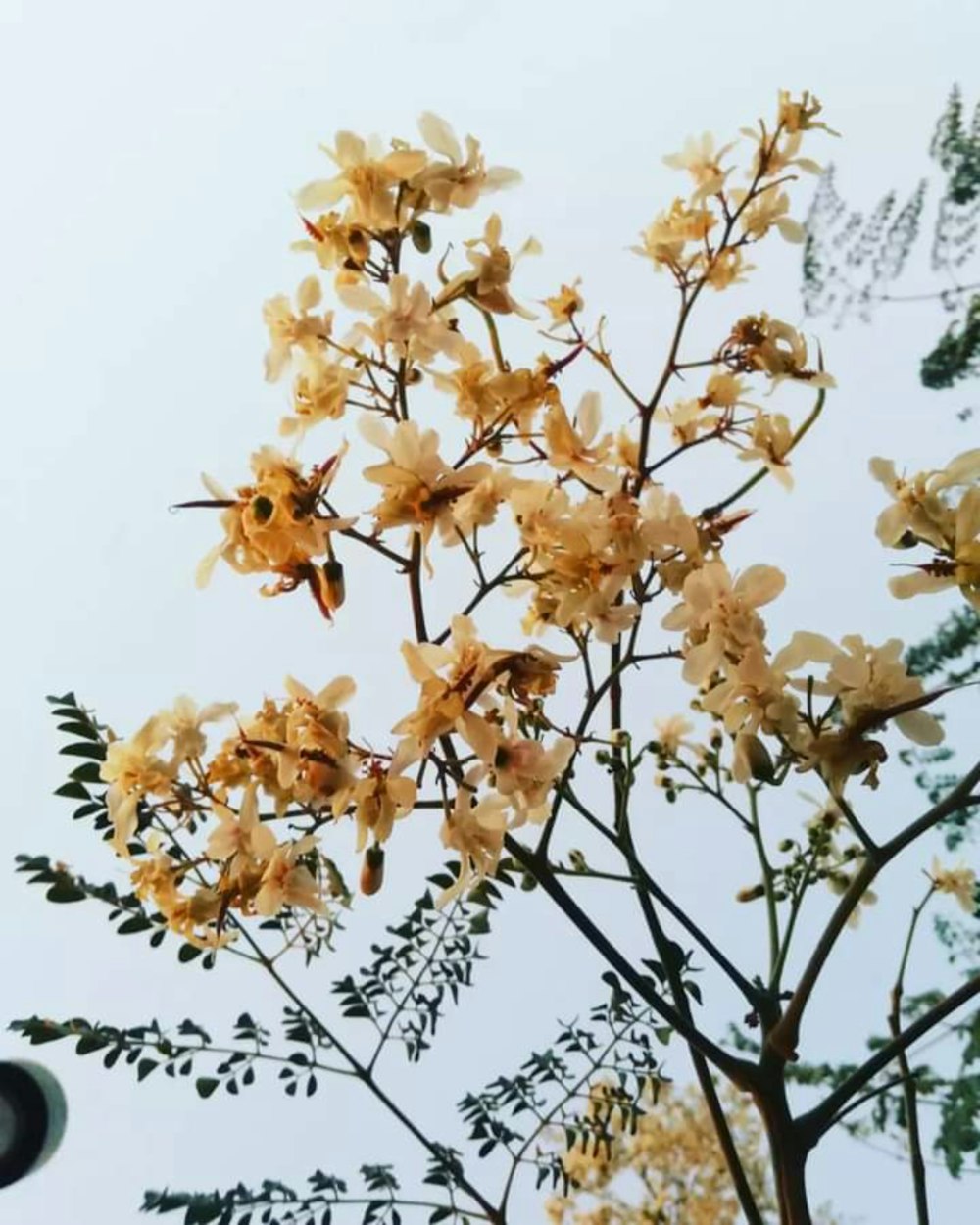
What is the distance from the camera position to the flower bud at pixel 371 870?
0.51 m

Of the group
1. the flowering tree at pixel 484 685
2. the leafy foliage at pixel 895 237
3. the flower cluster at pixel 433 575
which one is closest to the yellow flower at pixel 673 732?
the flowering tree at pixel 484 685

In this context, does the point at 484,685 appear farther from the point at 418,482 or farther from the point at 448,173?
Result: the point at 448,173

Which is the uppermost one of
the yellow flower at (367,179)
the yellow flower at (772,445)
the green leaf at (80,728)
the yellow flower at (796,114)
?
the yellow flower at (796,114)

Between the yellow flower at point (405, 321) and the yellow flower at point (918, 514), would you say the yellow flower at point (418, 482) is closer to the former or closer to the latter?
the yellow flower at point (405, 321)

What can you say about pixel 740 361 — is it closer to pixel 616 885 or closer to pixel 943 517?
pixel 943 517

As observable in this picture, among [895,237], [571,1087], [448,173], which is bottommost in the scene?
[571,1087]

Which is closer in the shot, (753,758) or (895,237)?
(753,758)

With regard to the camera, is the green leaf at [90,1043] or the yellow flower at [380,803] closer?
the yellow flower at [380,803]

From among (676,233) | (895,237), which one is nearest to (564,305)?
(676,233)

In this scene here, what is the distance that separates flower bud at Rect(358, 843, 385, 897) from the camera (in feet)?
1.68

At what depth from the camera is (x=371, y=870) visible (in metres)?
0.51

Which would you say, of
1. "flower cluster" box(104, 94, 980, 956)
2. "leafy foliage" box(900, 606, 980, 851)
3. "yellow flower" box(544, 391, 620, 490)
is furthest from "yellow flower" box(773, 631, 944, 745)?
"leafy foliage" box(900, 606, 980, 851)

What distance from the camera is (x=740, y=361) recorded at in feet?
2.41

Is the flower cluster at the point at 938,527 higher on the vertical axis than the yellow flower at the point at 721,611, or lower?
higher
